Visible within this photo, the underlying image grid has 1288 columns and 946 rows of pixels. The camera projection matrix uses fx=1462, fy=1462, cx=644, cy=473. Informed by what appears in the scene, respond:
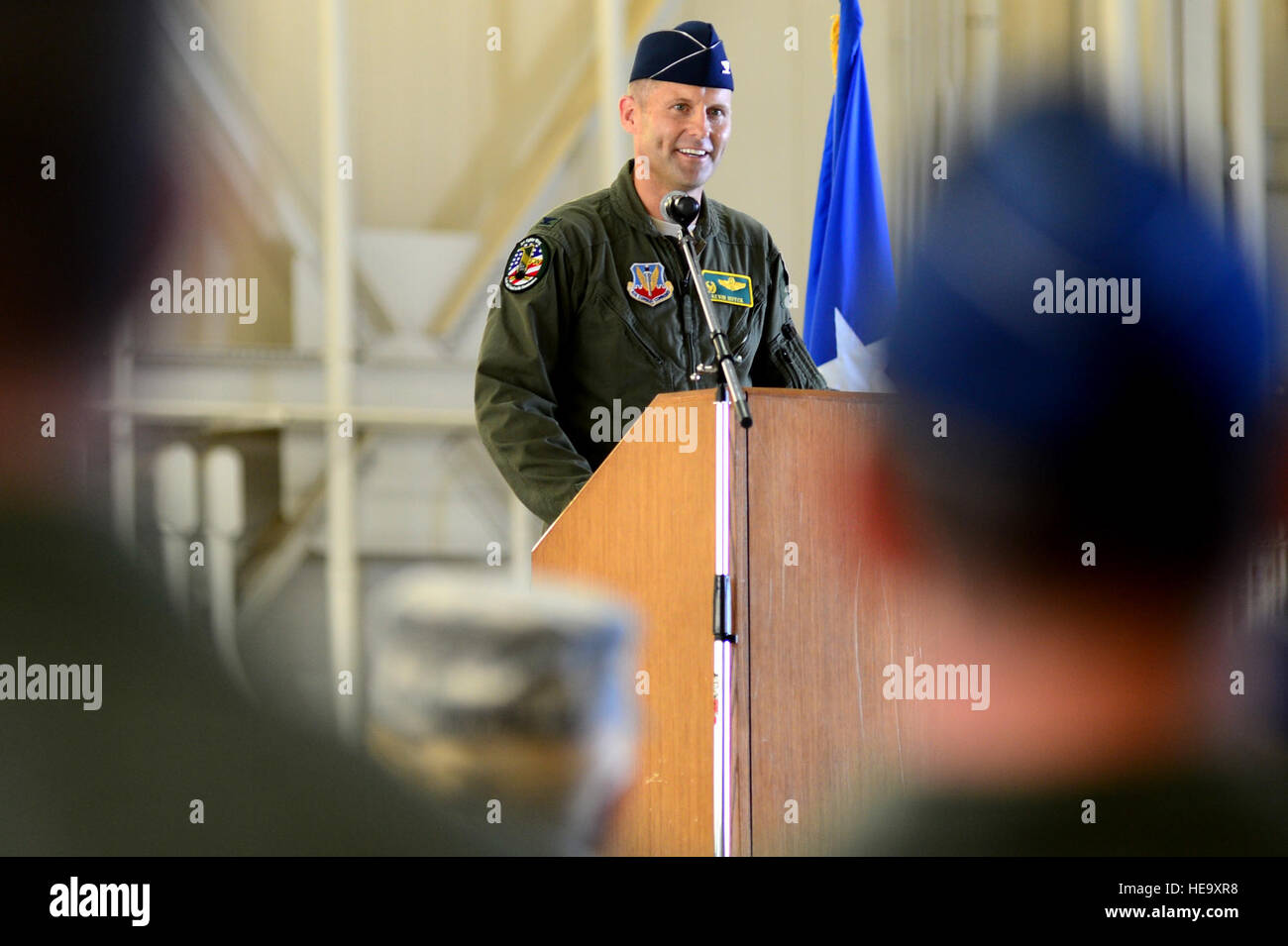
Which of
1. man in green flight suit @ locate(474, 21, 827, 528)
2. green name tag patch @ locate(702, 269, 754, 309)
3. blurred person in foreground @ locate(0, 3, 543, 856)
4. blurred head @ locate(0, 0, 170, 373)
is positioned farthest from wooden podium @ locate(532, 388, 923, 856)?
blurred head @ locate(0, 0, 170, 373)

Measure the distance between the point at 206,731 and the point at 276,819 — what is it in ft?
1.15

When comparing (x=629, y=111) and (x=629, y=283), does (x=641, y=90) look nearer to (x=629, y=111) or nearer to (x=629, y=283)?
(x=629, y=111)

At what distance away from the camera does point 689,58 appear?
206 centimetres

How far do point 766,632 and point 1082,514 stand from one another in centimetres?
66

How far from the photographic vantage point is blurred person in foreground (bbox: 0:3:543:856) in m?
3.04

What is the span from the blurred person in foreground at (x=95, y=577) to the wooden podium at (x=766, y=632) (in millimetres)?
1559

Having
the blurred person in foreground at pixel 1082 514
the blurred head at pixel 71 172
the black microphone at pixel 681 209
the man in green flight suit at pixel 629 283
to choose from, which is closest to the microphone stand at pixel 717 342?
the black microphone at pixel 681 209

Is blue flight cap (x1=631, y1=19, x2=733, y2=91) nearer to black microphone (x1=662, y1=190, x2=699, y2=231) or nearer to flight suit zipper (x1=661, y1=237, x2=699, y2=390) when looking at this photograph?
A: flight suit zipper (x1=661, y1=237, x2=699, y2=390)

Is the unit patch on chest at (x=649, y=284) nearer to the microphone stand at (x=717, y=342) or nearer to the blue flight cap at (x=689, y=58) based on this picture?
the blue flight cap at (x=689, y=58)

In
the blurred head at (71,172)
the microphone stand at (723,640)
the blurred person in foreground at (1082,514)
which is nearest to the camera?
the microphone stand at (723,640)

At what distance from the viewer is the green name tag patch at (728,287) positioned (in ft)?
7.07

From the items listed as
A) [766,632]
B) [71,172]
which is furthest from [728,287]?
[71,172]
